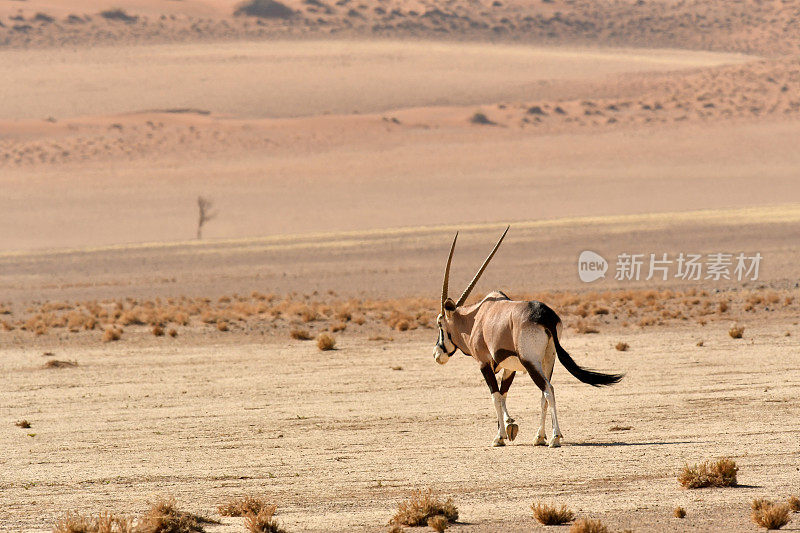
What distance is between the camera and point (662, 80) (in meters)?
126

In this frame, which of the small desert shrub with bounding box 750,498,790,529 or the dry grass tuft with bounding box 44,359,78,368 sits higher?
the small desert shrub with bounding box 750,498,790,529

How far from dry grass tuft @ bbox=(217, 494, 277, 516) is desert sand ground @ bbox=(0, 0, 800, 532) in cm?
16

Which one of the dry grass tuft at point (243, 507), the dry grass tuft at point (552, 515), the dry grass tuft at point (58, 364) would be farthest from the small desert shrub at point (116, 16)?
the dry grass tuft at point (552, 515)

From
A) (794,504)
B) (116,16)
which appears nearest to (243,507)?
(794,504)

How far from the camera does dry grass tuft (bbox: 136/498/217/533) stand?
8.48 meters

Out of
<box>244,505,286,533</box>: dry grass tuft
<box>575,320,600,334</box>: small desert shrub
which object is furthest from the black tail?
<box>575,320,600,334</box>: small desert shrub

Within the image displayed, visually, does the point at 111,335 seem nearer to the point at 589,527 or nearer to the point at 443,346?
→ the point at 443,346

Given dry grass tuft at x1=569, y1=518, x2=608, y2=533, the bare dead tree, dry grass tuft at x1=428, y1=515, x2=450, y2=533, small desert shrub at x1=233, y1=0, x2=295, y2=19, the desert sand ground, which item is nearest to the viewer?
dry grass tuft at x1=569, y1=518, x2=608, y2=533

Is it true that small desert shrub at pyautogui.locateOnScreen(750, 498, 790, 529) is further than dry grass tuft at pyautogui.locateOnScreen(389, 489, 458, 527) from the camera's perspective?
No

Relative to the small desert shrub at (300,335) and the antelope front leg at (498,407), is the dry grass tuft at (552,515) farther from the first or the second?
the small desert shrub at (300,335)

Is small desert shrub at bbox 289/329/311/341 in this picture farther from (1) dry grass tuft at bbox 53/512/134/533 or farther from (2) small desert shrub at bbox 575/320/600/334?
(1) dry grass tuft at bbox 53/512/134/533

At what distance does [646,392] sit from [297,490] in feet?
24.4

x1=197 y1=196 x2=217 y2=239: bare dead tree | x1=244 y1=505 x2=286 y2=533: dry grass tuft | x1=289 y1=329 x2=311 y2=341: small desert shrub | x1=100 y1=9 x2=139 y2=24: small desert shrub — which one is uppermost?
x1=100 y1=9 x2=139 y2=24: small desert shrub

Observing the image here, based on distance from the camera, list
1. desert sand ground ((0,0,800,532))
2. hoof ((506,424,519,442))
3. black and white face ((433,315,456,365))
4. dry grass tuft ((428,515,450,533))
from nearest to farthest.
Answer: dry grass tuft ((428,515,450,533))
desert sand ground ((0,0,800,532))
hoof ((506,424,519,442))
black and white face ((433,315,456,365))
